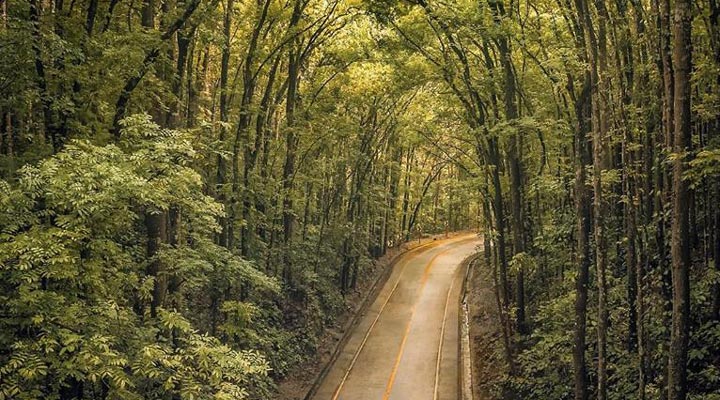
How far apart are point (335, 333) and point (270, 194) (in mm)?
9641

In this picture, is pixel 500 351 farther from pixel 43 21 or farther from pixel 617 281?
pixel 43 21

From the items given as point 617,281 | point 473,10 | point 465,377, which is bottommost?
point 465,377

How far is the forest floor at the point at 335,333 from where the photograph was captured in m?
19.7

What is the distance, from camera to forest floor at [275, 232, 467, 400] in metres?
19.7

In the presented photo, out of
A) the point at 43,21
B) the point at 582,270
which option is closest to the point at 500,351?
the point at 582,270

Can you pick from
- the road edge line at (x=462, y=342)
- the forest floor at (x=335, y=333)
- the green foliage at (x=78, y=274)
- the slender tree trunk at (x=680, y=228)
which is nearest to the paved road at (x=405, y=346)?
the road edge line at (x=462, y=342)

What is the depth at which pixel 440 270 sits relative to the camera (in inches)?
1556

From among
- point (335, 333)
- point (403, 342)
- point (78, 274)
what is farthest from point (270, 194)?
point (78, 274)

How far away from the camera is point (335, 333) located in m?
26.1

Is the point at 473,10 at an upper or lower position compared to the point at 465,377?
upper

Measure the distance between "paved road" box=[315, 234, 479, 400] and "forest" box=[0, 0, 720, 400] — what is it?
2.22 m

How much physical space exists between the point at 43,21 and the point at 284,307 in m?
16.0

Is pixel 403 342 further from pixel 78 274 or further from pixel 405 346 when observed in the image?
pixel 78 274

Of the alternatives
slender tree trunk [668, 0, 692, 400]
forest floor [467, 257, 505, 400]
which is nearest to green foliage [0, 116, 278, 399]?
slender tree trunk [668, 0, 692, 400]
